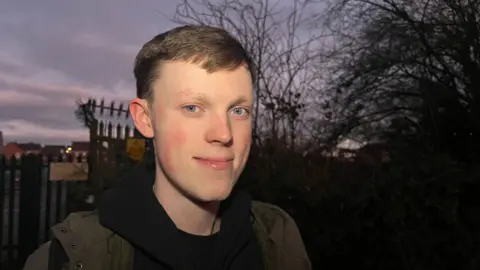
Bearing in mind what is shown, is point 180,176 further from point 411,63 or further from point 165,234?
point 411,63

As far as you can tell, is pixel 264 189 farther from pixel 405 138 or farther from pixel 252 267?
pixel 252 267

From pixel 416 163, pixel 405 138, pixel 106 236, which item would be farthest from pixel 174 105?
pixel 405 138

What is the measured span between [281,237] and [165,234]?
1.12 feet

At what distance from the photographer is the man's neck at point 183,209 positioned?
4.30ft

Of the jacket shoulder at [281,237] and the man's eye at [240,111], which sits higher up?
the man's eye at [240,111]

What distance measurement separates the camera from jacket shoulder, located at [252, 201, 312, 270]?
1.41 metres

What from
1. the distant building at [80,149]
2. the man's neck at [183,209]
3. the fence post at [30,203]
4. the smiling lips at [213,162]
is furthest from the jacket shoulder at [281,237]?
the distant building at [80,149]

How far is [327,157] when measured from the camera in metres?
3.92

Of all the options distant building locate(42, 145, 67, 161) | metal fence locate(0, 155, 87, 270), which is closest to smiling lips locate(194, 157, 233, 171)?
metal fence locate(0, 155, 87, 270)

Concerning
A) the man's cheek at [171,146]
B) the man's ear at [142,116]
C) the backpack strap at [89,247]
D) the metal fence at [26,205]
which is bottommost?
the metal fence at [26,205]

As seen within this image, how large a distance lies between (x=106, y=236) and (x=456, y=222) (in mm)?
2199

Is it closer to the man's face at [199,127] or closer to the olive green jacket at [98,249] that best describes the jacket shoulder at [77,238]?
the olive green jacket at [98,249]

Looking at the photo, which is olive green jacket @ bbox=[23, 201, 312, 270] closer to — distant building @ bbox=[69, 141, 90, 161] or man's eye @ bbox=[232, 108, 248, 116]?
man's eye @ bbox=[232, 108, 248, 116]

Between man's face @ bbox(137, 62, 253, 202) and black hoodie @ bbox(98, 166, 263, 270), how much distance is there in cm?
10
